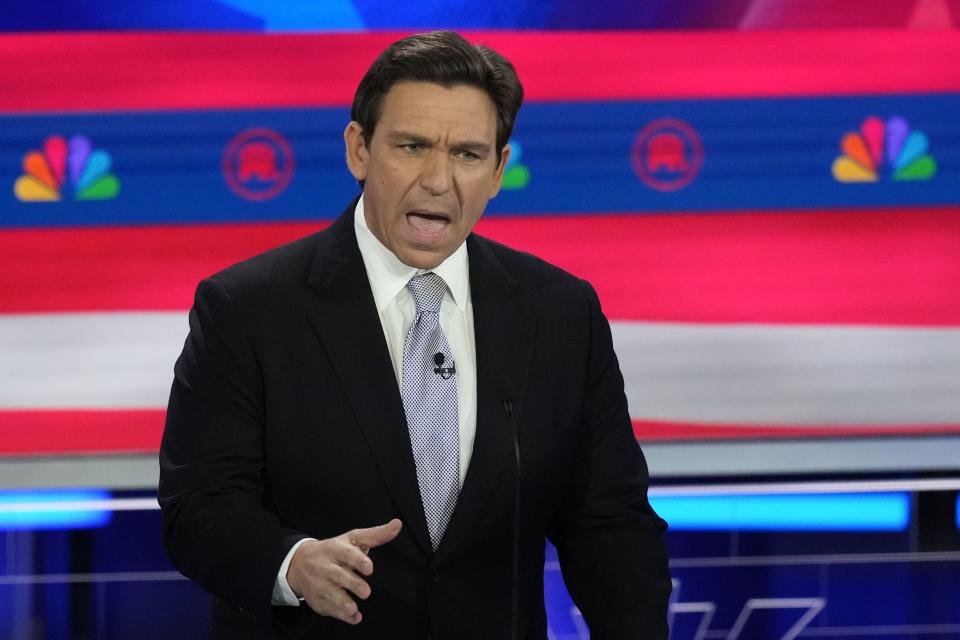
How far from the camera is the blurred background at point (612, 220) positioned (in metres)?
2.69

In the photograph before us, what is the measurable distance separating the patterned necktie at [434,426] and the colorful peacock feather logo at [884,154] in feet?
5.12

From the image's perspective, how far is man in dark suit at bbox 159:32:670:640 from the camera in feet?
4.75

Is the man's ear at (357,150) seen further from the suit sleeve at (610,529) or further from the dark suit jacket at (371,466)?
the suit sleeve at (610,529)

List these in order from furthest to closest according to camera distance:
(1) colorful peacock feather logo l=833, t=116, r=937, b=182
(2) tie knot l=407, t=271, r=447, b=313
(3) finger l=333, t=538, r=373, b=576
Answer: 1. (1) colorful peacock feather logo l=833, t=116, r=937, b=182
2. (2) tie knot l=407, t=271, r=447, b=313
3. (3) finger l=333, t=538, r=373, b=576

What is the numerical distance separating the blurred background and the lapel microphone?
1.24 m

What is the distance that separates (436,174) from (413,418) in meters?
0.29

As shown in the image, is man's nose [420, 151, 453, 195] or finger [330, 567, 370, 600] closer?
finger [330, 567, 370, 600]

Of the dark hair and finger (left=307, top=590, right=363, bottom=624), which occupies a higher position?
the dark hair

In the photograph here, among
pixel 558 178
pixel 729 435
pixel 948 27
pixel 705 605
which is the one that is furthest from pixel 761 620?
pixel 948 27

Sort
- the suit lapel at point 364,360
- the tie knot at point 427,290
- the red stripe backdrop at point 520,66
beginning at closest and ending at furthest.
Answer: the suit lapel at point 364,360 < the tie knot at point 427,290 < the red stripe backdrop at point 520,66

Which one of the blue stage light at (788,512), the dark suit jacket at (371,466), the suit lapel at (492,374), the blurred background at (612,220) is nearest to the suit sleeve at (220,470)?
the dark suit jacket at (371,466)

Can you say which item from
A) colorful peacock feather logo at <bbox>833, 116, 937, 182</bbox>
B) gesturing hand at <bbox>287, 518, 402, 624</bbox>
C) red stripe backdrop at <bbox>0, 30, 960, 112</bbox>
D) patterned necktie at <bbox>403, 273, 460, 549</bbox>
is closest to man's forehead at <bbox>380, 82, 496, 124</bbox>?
patterned necktie at <bbox>403, 273, 460, 549</bbox>

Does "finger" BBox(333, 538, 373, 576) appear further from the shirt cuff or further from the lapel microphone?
the lapel microphone

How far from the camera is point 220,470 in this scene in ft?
4.64
